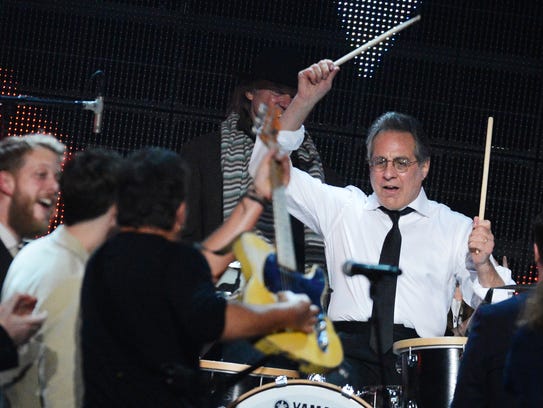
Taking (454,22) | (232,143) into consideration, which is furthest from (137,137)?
(454,22)

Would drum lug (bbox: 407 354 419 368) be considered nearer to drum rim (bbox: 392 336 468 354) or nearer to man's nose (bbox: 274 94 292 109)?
drum rim (bbox: 392 336 468 354)

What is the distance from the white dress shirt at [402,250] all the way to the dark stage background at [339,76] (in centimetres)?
216

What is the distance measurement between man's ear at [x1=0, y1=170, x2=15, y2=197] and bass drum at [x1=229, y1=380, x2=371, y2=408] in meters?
1.39

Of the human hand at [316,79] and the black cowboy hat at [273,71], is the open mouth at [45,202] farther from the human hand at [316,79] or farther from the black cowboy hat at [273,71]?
the black cowboy hat at [273,71]

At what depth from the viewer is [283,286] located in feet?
11.8

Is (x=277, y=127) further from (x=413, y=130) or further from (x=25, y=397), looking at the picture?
(x=413, y=130)

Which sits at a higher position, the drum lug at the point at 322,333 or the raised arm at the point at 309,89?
the raised arm at the point at 309,89

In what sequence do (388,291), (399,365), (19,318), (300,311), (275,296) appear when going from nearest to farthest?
1. (300,311)
2. (275,296)
3. (19,318)
4. (399,365)
5. (388,291)

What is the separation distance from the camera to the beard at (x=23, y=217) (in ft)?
14.6

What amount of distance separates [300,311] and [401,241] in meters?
2.35

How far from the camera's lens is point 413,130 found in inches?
236

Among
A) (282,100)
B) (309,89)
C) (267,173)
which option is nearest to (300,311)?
(267,173)

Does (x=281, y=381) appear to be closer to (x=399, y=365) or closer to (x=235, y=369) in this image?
(x=235, y=369)

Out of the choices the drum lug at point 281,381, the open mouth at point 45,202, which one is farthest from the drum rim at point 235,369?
the open mouth at point 45,202
